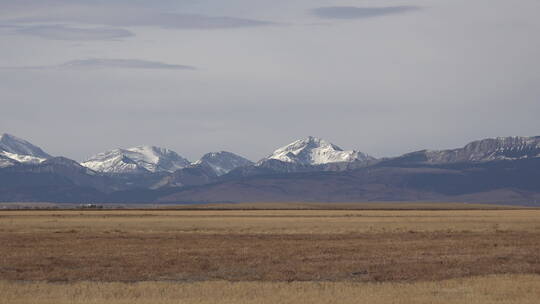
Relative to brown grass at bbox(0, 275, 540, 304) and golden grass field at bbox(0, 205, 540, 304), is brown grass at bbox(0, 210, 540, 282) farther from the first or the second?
brown grass at bbox(0, 275, 540, 304)

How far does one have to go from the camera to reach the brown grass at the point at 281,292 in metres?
29.4

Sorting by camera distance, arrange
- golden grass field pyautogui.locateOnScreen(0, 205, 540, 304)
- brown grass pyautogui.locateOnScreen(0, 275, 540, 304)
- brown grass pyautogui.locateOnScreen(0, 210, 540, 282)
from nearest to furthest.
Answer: brown grass pyautogui.locateOnScreen(0, 275, 540, 304) → golden grass field pyautogui.locateOnScreen(0, 205, 540, 304) → brown grass pyautogui.locateOnScreen(0, 210, 540, 282)

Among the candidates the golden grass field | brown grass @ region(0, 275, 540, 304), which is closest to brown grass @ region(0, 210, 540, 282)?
the golden grass field

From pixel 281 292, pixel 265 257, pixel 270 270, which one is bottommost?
pixel 281 292

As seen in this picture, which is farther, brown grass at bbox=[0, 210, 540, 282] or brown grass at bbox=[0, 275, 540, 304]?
brown grass at bbox=[0, 210, 540, 282]

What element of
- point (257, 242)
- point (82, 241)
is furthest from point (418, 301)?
point (82, 241)

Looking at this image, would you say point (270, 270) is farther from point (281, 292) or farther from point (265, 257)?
point (281, 292)

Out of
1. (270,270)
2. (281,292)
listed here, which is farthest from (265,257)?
(281,292)

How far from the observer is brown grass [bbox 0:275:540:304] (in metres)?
29.4

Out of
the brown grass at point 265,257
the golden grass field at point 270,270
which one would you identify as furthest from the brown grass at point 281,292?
the brown grass at point 265,257

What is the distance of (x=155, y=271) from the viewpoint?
38.1m

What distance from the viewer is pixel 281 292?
31375mm

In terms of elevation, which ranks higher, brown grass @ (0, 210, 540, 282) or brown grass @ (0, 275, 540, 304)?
brown grass @ (0, 210, 540, 282)

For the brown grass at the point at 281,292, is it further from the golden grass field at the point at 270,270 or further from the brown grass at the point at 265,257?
the brown grass at the point at 265,257
